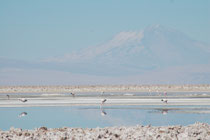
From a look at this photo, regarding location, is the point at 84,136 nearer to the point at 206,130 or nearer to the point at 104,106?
the point at 206,130

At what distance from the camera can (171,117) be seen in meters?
33.4

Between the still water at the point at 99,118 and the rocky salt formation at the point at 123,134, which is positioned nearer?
the rocky salt formation at the point at 123,134

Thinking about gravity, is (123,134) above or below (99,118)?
below

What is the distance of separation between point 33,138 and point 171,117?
1451cm

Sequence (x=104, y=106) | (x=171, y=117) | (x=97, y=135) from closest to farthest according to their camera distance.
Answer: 1. (x=97, y=135)
2. (x=171, y=117)
3. (x=104, y=106)

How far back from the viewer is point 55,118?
1321 inches

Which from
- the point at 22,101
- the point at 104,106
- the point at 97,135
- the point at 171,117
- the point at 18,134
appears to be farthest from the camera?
the point at 22,101

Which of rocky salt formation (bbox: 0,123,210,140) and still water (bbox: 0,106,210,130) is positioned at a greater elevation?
still water (bbox: 0,106,210,130)

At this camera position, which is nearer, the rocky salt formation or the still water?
the rocky salt formation

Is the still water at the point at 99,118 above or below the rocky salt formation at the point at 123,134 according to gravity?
Answer: above

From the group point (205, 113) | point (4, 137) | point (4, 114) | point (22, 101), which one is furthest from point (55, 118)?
point (22, 101)

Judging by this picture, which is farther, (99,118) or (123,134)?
(99,118)

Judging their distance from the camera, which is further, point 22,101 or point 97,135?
point 22,101

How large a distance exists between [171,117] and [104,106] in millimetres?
11031
